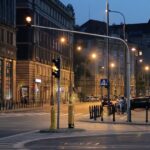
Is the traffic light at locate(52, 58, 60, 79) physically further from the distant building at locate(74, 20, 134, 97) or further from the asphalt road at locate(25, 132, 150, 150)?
the distant building at locate(74, 20, 134, 97)

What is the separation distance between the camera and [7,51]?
3543 inches

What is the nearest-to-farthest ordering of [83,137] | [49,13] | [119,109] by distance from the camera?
1. [83,137]
2. [119,109]
3. [49,13]

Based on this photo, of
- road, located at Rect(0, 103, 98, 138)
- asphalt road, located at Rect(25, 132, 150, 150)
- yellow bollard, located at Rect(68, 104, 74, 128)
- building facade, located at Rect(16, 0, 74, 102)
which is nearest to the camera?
asphalt road, located at Rect(25, 132, 150, 150)

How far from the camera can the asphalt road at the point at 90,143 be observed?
20.6 metres

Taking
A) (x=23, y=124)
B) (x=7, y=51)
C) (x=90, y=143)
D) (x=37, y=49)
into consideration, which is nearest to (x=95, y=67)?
(x=37, y=49)

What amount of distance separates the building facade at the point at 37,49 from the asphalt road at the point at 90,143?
6770 centimetres

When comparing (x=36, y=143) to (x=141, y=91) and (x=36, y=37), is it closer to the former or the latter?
(x=36, y=37)

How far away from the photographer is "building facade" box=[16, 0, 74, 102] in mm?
100312

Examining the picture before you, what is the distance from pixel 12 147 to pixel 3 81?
6786 centimetres

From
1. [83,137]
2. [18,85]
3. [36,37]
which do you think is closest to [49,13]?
[36,37]

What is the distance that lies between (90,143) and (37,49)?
8270 centimetres

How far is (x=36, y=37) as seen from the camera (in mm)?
103812

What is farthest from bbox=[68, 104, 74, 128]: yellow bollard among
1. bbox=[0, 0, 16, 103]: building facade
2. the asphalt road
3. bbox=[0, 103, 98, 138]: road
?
bbox=[0, 0, 16, 103]: building facade

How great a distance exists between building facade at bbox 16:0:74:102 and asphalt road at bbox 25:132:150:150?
67697 millimetres
